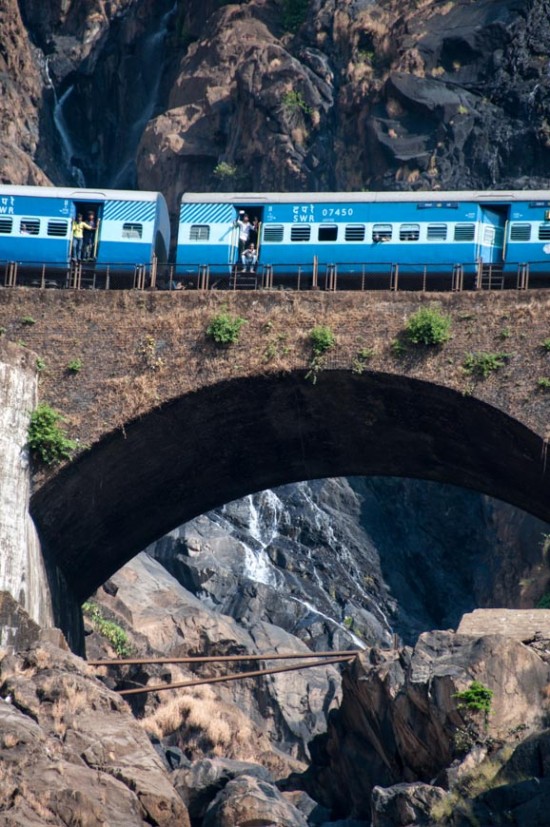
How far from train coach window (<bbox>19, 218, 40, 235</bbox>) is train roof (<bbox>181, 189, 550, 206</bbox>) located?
5.25 metres

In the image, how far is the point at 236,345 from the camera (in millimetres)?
46844

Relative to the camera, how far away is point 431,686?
42.1m

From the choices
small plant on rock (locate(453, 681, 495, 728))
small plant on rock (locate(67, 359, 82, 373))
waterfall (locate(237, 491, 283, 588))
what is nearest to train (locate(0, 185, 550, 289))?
small plant on rock (locate(67, 359, 82, 373))

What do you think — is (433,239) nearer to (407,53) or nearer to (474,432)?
(474,432)

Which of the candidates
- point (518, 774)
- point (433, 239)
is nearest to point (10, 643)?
point (518, 774)

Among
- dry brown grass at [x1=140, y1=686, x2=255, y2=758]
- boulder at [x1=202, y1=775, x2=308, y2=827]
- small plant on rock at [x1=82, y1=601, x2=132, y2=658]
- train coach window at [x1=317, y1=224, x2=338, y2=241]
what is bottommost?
dry brown grass at [x1=140, y1=686, x2=255, y2=758]

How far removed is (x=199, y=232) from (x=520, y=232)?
11176 millimetres

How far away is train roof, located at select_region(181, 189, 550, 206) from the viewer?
50875mm

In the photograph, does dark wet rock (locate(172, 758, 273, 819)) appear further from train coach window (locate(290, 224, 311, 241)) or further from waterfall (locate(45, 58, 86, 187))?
waterfall (locate(45, 58, 86, 187))

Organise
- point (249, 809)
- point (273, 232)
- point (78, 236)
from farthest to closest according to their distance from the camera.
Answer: point (78, 236) < point (273, 232) < point (249, 809)

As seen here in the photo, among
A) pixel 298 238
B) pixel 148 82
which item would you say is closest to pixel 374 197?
pixel 298 238

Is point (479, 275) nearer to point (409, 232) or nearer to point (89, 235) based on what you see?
point (409, 232)

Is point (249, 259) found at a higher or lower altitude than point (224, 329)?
→ higher

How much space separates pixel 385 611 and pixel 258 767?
31.2 m
